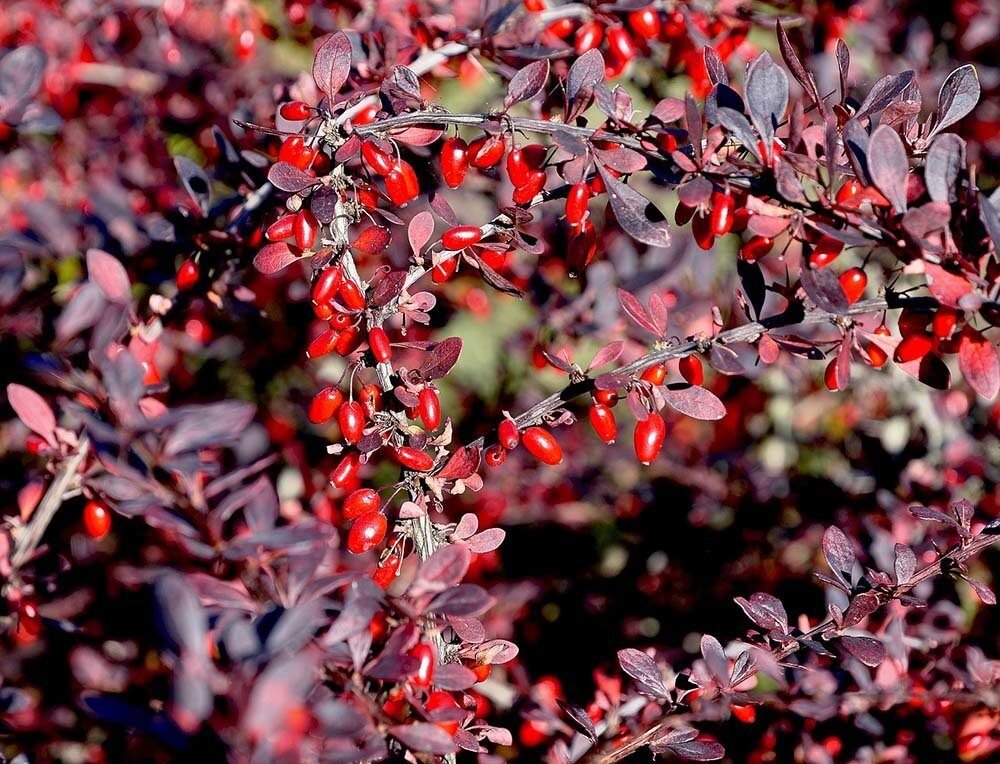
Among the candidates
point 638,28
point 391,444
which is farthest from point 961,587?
point 391,444

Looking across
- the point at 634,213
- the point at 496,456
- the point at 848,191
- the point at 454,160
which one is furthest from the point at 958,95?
the point at 496,456

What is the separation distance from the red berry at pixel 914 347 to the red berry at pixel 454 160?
632 millimetres

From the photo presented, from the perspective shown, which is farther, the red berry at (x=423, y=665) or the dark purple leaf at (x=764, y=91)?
the dark purple leaf at (x=764, y=91)

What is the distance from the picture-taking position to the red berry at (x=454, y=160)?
1.17m

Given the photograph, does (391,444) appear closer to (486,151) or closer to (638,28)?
(486,151)

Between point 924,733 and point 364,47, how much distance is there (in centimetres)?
169

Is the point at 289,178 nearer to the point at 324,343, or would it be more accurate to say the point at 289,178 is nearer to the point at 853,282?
the point at 324,343

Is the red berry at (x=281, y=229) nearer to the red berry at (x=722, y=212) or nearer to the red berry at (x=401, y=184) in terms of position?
the red berry at (x=401, y=184)

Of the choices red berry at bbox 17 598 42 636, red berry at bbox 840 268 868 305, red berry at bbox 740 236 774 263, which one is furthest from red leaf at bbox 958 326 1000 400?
red berry at bbox 17 598 42 636

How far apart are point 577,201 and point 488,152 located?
137mm

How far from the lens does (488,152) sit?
1.11 meters

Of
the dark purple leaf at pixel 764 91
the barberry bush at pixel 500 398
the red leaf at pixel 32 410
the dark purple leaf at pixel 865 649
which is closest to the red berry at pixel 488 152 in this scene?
the barberry bush at pixel 500 398

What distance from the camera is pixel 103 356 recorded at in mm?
841

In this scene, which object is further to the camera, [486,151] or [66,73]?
[66,73]
